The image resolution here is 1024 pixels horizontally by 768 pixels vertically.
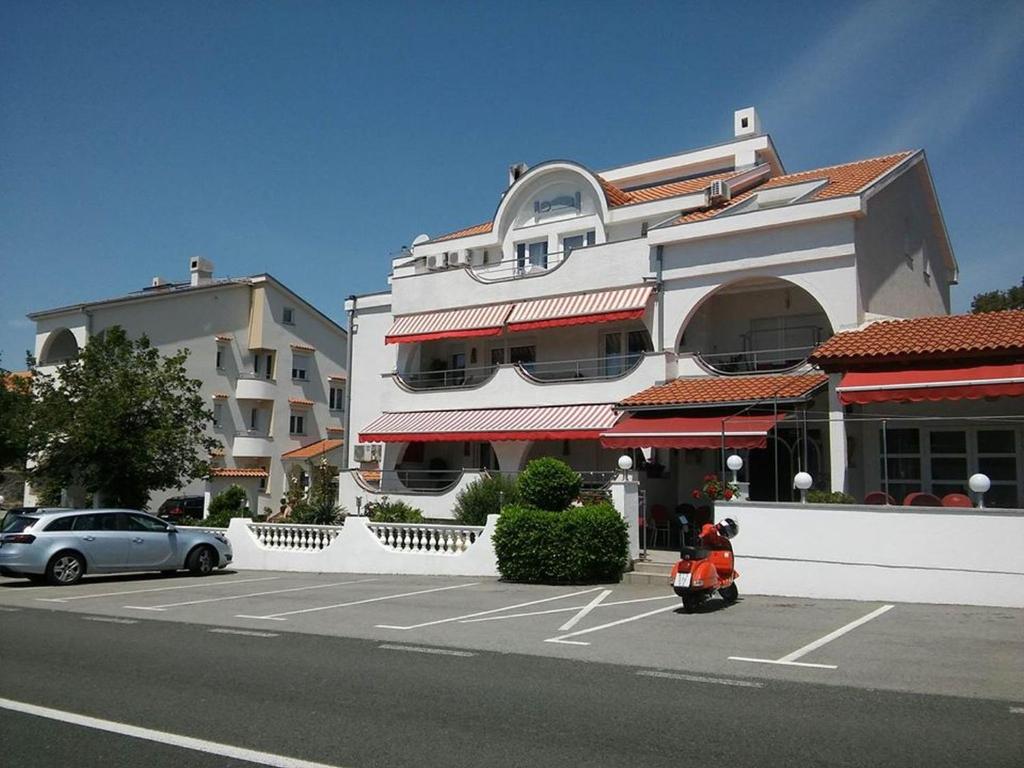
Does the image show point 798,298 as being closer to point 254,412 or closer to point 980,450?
point 980,450

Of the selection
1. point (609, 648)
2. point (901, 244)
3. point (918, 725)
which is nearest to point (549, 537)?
point (609, 648)

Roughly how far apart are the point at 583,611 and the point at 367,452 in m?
17.4

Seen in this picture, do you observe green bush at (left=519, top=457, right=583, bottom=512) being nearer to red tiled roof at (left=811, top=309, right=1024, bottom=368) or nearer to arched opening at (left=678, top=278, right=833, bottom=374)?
red tiled roof at (left=811, top=309, right=1024, bottom=368)

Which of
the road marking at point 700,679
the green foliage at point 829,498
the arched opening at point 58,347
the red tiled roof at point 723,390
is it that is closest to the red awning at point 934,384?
the red tiled roof at point 723,390

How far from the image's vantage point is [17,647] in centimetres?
1066

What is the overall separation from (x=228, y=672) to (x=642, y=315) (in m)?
17.5

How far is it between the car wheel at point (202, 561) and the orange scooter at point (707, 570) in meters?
11.9

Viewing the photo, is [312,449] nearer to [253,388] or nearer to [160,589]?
[253,388]

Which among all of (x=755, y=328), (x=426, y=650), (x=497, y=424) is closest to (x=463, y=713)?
(x=426, y=650)

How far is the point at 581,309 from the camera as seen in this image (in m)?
25.9

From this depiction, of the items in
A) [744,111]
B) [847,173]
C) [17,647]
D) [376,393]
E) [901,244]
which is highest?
[744,111]

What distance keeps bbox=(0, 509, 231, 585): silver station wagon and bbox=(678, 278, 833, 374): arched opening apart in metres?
13.8

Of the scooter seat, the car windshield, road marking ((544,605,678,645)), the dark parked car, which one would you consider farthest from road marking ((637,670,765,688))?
the dark parked car

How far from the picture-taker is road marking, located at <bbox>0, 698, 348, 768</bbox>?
600cm
